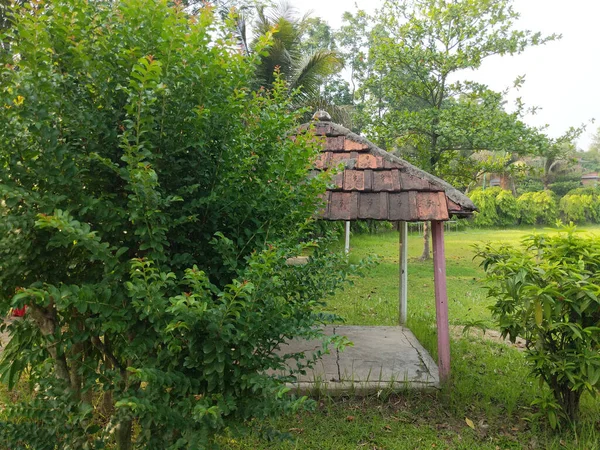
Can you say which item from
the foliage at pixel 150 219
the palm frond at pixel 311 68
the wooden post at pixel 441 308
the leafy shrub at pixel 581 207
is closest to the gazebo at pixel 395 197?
the wooden post at pixel 441 308

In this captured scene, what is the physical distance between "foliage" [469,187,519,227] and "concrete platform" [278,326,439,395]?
2507 centimetres

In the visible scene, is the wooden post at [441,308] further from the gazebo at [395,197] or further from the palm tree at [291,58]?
the palm tree at [291,58]

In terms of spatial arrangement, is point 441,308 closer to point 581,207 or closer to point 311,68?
point 311,68

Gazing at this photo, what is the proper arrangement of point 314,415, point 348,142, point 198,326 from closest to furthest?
point 198,326 < point 314,415 < point 348,142

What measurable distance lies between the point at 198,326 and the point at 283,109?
143cm

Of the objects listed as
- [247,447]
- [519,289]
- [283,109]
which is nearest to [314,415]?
[247,447]

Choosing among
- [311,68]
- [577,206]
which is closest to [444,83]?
[311,68]

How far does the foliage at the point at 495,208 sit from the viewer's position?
28.2 m

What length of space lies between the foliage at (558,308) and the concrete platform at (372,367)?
1136 mm

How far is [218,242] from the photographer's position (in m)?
2.00

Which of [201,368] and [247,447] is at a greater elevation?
[201,368]

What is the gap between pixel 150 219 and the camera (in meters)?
1.84

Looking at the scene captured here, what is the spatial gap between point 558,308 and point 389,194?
175cm

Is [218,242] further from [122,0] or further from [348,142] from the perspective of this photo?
[348,142]
